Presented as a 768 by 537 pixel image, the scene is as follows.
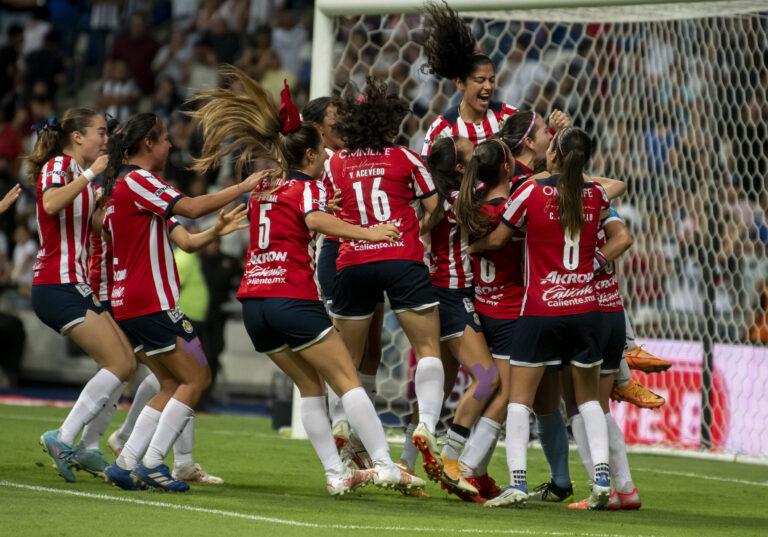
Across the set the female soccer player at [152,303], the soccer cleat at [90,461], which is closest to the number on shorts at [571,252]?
the female soccer player at [152,303]

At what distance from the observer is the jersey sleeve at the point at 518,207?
7398 mm

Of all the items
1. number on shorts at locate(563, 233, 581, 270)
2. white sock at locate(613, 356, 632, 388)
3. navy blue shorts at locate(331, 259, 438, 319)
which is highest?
number on shorts at locate(563, 233, 581, 270)

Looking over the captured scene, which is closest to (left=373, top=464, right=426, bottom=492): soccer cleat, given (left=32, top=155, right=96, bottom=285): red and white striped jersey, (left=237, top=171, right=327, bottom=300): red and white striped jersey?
(left=237, top=171, right=327, bottom=300): red and white striped jersey

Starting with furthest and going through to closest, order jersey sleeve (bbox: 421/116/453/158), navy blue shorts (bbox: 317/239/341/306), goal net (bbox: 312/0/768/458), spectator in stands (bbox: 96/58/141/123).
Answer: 1. spectator in stands (bbox: 96/58/141/123)
2. goal net (bbox: 312/0/768/458)
3. jersey sleeve (bbox: 421/116/453/158)
4. navy blue shorts (bbox: 317/239/341/306)

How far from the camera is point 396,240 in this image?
773 centimetres

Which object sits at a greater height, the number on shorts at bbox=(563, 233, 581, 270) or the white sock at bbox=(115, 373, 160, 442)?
the number on shorts at bbox=(563, 233, 581, 270)

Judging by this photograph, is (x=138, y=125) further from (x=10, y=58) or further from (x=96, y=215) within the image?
(x=10, y=58)

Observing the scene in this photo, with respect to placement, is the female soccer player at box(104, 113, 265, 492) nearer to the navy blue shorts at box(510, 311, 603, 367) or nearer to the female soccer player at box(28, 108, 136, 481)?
the female soccer player at box(28, 108, 136, 481)

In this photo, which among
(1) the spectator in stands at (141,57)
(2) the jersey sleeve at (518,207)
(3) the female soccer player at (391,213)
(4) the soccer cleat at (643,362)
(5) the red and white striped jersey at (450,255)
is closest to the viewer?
(2) the jersey sleeve at (518,207)

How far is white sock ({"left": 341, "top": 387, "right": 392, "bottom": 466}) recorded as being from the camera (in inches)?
286

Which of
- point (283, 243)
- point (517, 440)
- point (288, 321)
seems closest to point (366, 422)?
point (288, 321)

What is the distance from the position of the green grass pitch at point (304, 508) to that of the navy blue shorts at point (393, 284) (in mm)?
1124

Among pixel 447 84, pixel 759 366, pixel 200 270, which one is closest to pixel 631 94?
pixel 447 84

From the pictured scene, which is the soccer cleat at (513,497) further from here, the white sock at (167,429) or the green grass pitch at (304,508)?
the white sock at (167,429)
